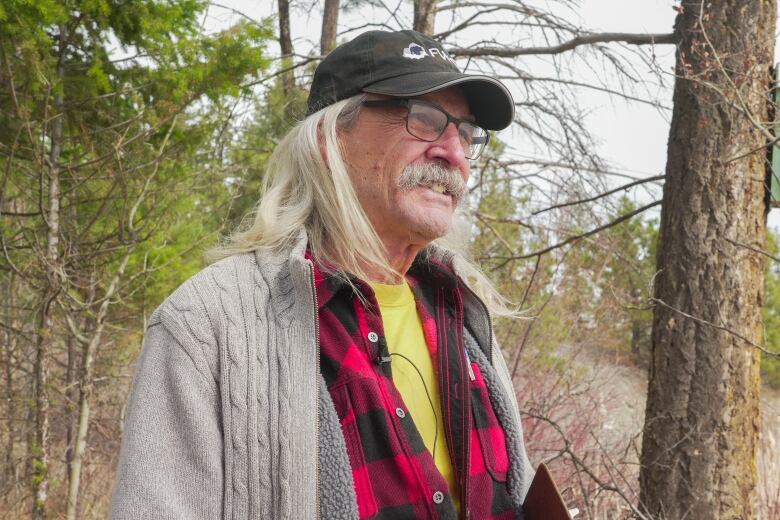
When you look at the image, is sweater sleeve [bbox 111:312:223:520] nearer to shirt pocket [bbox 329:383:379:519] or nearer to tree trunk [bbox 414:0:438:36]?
shirt pocket [bbox 329:383:379:519]

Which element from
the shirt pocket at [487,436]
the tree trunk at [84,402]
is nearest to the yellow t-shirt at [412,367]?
the shirt pocket at [487,436]

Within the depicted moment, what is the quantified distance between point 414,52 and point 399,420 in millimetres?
992

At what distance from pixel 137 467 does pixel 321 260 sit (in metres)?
0.65

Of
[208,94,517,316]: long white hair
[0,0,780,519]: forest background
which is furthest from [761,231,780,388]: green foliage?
[208,94,517,316]: long white hair

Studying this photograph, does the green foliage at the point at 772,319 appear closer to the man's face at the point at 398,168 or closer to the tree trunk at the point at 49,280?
the tree trunk at the point at 49,280

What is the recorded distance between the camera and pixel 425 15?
5660mm

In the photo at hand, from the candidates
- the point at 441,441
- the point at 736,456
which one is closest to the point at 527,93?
the point at 736,456

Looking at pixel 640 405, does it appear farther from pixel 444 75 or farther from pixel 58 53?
pixel 444 75

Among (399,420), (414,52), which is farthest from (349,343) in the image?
(414,52)

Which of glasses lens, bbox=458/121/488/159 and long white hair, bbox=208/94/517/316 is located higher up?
glasses lens, bbox=458/121/488/159

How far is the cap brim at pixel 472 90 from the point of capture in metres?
1.83

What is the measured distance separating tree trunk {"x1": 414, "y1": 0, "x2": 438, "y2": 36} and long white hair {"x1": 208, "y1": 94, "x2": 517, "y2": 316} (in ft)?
12.9

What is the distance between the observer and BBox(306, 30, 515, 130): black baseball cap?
6.07 ft

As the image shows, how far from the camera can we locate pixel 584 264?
775 centimetres
